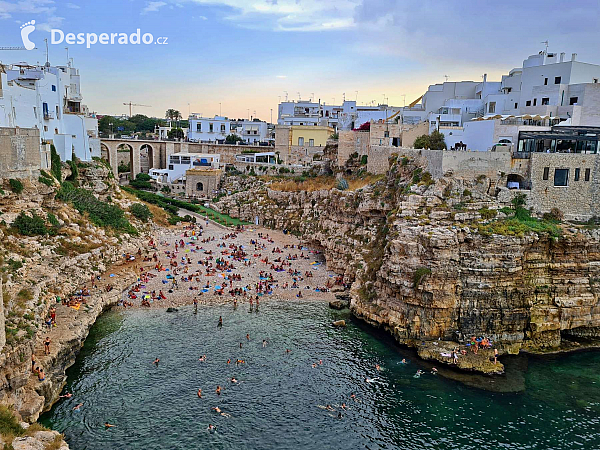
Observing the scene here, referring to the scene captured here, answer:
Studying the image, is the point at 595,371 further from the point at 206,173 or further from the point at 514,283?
the point at 206,173

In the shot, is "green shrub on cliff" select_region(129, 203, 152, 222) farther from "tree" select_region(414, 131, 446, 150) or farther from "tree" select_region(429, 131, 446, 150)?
"tree" select_region(429, 131, 446, 150)

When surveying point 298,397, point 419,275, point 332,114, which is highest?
point 332,114

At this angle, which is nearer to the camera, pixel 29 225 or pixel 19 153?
pixel 29 225

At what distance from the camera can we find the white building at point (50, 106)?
122 feet

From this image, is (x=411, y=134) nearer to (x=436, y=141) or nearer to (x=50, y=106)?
(x=436, y=141)

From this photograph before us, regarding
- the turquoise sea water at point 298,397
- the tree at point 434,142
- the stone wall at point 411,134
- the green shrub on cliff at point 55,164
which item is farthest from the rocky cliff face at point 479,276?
the green shrub on cliff at point 55,164

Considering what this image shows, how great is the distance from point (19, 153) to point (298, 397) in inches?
1078

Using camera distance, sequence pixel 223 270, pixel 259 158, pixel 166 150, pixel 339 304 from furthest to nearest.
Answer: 1. pixel 166 150
2. pixel 259 158
3. pixel 223 270
4. pixel 339 304

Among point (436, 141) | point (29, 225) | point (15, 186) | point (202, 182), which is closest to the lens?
point (29, 225)

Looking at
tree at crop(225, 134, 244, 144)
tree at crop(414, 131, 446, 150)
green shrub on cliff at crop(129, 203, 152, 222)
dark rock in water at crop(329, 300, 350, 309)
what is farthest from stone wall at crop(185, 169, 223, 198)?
dark rock in water at crop(329, 300, 350, 309)

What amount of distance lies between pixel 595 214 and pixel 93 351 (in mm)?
33403

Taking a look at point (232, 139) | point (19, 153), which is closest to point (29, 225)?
point (19, 153)

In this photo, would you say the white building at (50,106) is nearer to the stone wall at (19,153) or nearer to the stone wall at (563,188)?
the stone wall at (19,153)

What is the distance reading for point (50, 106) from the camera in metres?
44.3
